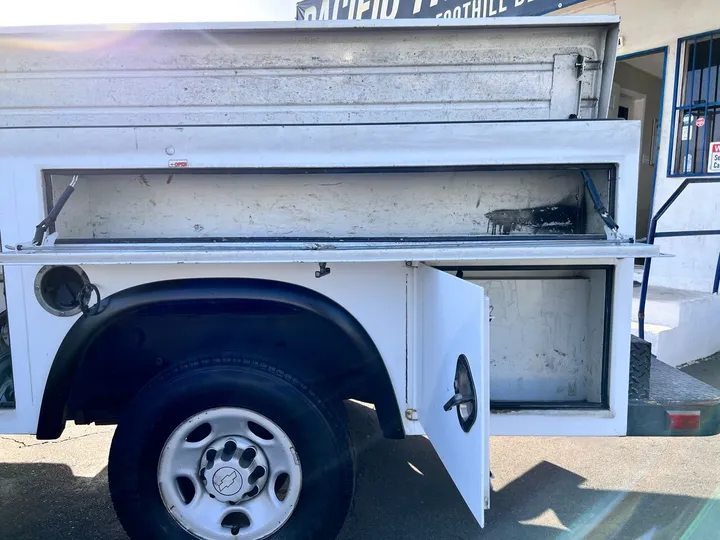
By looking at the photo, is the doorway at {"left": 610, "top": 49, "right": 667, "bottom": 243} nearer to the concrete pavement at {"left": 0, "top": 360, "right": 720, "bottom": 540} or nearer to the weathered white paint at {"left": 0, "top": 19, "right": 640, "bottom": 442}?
the concrete pavement at {"left": 0, "top": 360, "right": 720, "bottom": 540}

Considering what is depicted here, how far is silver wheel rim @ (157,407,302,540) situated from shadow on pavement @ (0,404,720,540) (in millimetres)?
685

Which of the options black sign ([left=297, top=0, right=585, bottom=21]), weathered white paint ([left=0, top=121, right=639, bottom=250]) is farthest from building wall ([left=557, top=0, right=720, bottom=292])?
weathered white paint ([left=0, top=121, right=639, bottom=250])

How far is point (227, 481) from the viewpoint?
7.20ft

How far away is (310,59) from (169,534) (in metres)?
2.29

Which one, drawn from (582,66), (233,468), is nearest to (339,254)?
(233,468)

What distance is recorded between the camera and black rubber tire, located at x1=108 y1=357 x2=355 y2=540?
212 centimetres

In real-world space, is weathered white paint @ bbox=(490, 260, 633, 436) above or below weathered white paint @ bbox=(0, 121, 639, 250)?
below

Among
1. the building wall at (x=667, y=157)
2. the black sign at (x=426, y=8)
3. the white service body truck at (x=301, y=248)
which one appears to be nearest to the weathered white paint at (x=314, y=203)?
the white service body truck at (x=301, y=248)

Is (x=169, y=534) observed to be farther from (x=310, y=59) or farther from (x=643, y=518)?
(x=643, y=518)

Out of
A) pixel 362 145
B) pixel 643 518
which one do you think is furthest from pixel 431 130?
pixel 643 518

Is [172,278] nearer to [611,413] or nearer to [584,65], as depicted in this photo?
[611,413]

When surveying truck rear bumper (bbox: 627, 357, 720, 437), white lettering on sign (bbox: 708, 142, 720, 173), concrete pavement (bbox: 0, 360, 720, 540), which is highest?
white lettering on sign (bbox: 708, 142, 720, 173)

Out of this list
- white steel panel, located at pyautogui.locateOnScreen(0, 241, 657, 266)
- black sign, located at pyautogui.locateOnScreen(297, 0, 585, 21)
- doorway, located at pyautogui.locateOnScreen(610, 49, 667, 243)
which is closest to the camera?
white steel panel, located at pyautogui.locateOnScreen(0, 241, 657, 266)

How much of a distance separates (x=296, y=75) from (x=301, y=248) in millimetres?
988
